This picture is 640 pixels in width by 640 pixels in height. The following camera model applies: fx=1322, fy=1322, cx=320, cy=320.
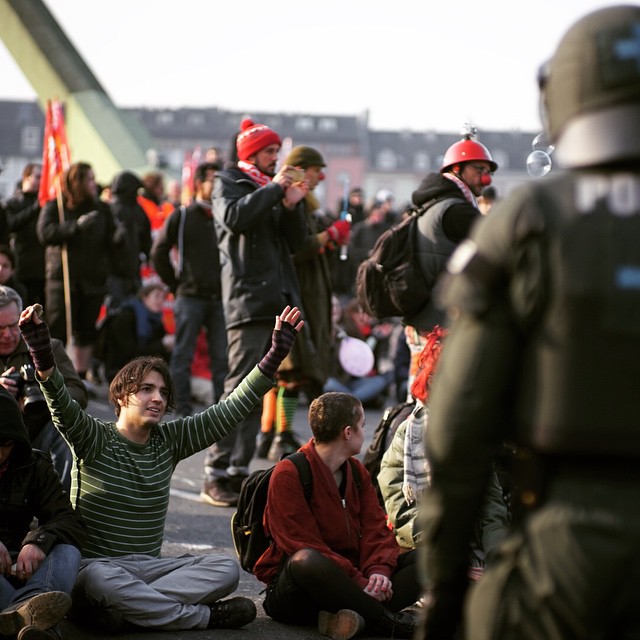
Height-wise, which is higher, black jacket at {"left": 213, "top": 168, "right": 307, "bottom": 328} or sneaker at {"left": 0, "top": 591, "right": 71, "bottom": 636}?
black jacket at {"left": 213, "top": 168, "right": 307, "bottom": 328}

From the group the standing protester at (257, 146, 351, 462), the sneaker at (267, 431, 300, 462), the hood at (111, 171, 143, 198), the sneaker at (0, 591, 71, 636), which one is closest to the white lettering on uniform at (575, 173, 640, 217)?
the sneaker at (0, 591, 71, 636)

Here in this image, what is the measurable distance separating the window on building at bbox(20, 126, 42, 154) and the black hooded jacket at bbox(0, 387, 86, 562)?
9622 centimetres

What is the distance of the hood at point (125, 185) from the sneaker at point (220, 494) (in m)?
5.64

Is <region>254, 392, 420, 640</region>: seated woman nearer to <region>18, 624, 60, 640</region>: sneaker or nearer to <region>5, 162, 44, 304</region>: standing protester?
<region>18, 624, 60, 640</region>: sneaker

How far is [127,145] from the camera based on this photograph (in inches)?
722

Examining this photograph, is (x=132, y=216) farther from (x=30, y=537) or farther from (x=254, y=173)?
(x=30, y=537)

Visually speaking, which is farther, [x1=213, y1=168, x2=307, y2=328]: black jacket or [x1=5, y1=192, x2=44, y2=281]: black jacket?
[x1=5, y1=192, x2=44, y2=281]: black jacket

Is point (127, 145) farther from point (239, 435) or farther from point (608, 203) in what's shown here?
point (608, 203)

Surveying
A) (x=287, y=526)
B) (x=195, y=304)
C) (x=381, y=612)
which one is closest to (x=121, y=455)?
(x=287, y=526)

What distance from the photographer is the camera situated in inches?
230

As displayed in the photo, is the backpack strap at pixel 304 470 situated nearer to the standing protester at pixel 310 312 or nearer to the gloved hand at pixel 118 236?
the standing protester at pixel 310 312

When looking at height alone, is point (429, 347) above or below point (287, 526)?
above

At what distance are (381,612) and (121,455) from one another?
124 centimetres

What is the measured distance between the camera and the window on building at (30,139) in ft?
324
